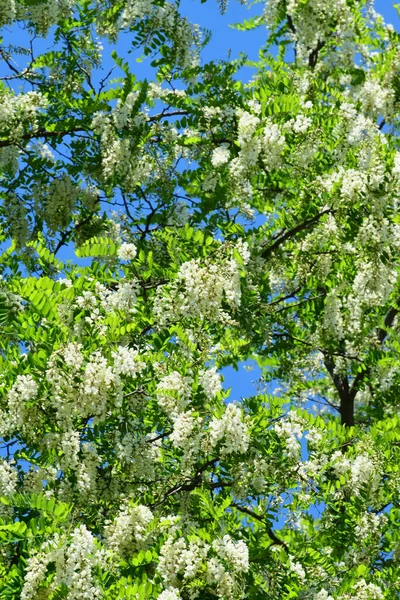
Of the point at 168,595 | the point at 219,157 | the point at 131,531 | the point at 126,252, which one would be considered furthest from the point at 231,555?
the point at 219,157

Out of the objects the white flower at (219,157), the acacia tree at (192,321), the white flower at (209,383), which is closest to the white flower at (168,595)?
the acacia tree at (192,321)

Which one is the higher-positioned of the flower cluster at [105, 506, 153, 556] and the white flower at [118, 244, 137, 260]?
the white flower at [118, 244, 137, 260]

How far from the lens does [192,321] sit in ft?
22.6

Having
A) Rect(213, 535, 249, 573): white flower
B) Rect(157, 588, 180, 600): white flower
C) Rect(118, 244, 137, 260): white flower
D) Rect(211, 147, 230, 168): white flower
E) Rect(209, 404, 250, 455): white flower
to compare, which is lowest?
Rect(157, 588, 180, 600): white flower

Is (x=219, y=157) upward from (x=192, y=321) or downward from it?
upward

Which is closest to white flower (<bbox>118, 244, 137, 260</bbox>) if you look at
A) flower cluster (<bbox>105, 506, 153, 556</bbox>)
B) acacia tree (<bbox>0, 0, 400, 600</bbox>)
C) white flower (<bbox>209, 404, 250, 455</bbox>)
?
acacia tree (<bbox>0, 0, 400, 600</bbox>)

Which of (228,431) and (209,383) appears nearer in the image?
(228,431)

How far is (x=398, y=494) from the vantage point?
788cm

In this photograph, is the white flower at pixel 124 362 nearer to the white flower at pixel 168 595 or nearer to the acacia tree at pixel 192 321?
the acacia tree at pixel 192 321

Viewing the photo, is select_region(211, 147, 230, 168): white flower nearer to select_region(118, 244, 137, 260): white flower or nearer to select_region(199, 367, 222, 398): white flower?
select_region(118, 244, 137, 260): white flower

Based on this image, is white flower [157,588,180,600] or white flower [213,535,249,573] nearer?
white flower [157,588,180,600]

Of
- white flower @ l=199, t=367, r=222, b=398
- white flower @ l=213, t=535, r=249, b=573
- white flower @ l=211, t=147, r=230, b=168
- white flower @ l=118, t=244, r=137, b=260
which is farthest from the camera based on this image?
white flower @ l=211, t=147, r=230, b=168

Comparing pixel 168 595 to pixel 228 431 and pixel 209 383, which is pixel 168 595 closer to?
pixel 228 431

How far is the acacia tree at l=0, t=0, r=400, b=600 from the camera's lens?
6195 millimetres
